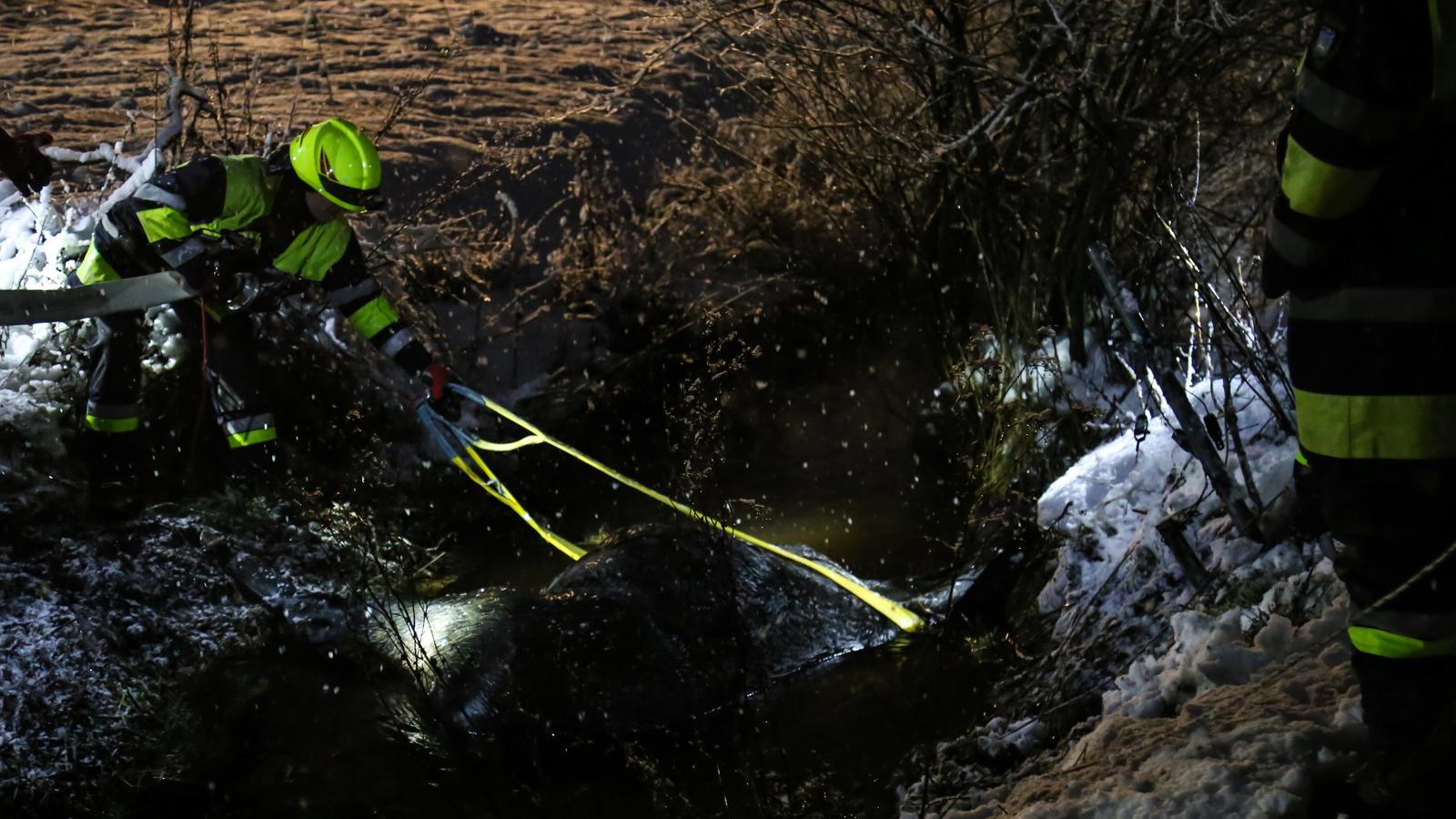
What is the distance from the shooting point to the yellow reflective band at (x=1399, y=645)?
194 centimetres

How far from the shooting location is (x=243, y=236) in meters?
5.02

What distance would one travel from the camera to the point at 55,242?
224 inches

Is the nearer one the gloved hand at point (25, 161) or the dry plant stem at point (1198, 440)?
the dry plant stem at point (1198, 440)

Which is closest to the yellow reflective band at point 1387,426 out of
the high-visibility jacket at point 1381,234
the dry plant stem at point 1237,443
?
the high-visibility jacket at point 1381,234

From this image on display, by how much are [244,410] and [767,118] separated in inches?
146

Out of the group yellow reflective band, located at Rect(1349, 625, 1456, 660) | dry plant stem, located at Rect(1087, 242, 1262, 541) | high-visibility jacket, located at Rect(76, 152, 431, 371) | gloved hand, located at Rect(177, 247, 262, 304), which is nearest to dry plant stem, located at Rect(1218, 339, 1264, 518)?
dry plant stem, located at Rect(1087, 242, 1262, 541)

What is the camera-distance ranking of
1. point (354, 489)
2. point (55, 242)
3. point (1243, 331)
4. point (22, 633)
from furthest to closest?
point (354, 489)
point (55, 242)
point (22, 633)
point (1243, 331)

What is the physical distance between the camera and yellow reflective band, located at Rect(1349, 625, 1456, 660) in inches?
76.5

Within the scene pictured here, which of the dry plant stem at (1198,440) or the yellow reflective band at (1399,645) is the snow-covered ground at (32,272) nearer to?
the dry plant stem at (1198,440)

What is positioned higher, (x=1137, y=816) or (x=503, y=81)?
(x=503, y=81)

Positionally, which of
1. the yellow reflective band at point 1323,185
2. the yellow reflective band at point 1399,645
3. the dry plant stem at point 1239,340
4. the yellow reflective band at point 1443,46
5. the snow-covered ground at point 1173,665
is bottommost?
the snow-covered ground at point 1173,665

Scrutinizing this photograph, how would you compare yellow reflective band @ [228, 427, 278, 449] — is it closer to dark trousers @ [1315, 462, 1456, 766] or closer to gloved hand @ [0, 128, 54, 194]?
gloved hand @ [0, 128, 54, 194]

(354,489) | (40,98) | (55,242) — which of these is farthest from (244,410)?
(40,98)

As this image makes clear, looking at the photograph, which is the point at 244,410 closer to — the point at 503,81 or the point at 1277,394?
the point at 1277,394
